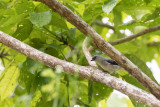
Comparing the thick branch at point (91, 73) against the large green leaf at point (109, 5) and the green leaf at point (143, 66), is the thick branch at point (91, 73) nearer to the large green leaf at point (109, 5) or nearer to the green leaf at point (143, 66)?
the large green leaf at point (109, 5)

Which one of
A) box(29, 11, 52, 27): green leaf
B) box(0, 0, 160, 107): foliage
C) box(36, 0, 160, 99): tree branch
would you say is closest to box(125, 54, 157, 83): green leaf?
box(0, 0, 160, 107): foliage

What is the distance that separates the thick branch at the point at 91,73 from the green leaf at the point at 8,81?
861mm

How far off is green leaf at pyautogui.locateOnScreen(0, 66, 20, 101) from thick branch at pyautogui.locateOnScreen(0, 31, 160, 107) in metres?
0.86

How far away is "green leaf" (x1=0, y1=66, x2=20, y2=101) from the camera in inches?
147

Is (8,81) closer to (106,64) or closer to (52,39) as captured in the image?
(52,39)

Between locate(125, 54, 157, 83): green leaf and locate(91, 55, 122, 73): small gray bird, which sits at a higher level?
locate(125, 54, 157, 83): green leaf

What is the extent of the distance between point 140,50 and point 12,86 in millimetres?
2582

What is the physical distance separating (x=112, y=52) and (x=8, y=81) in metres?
1.62

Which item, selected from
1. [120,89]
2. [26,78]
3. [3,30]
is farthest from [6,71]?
[120,89]

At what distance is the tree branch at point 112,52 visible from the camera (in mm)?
2721

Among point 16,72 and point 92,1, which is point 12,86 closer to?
point 16,72

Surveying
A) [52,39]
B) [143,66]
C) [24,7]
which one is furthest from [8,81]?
[143,66]

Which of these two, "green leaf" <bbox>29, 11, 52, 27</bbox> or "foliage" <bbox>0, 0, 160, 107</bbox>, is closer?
"green leaf" <bbox>29, 11, 52, 27</bbox>

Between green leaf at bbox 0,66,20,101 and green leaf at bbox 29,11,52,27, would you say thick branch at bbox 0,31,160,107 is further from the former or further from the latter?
green leaf at bbox 0,66,20,101
